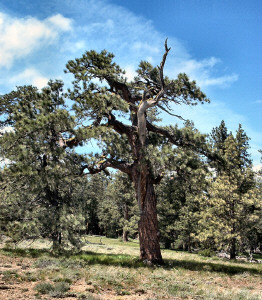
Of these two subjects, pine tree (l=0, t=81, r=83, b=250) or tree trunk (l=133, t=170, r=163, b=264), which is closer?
pine tree (l=0, t=81, r=83, b=250)

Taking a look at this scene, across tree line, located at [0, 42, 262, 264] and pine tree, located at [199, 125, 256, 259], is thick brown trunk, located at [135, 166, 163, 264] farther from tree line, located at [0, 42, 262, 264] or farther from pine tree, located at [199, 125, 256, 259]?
pine tree, located at [199, 125, 256, 259]

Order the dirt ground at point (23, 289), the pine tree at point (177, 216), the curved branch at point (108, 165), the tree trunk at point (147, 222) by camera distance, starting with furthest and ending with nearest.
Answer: the pine tree at point (177, 216) < the curved branch at point (108, 165) < the tree trunk at point (147, 222) < the dirt ground at point (23, 289)

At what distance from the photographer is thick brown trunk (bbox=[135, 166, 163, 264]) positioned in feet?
42.8

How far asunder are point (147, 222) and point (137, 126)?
16.8 ft

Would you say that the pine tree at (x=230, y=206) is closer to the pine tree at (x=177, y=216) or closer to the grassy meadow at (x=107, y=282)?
the pine tree at (x=177, y=216)

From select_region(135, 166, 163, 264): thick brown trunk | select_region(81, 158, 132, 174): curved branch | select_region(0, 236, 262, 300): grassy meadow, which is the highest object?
select_region(81, 158, 132, 174): curved branch

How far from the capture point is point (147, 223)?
13.2 meters

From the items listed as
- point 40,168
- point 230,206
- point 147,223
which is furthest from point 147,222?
point 230,206

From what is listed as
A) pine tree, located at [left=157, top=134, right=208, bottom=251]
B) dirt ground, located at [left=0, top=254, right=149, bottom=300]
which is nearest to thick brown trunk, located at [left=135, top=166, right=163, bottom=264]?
dirt ground, located at [left=0, top=254, right=149, bottom=300]

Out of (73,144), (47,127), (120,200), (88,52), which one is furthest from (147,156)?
(120,200)

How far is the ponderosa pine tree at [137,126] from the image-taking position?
12.5 meters

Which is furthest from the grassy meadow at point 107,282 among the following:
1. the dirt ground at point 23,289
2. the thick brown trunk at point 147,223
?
the thick brown trunk at point 147,223

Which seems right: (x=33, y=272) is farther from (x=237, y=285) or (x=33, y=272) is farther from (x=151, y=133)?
(x=151, y=133)

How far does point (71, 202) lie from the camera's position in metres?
14.5
